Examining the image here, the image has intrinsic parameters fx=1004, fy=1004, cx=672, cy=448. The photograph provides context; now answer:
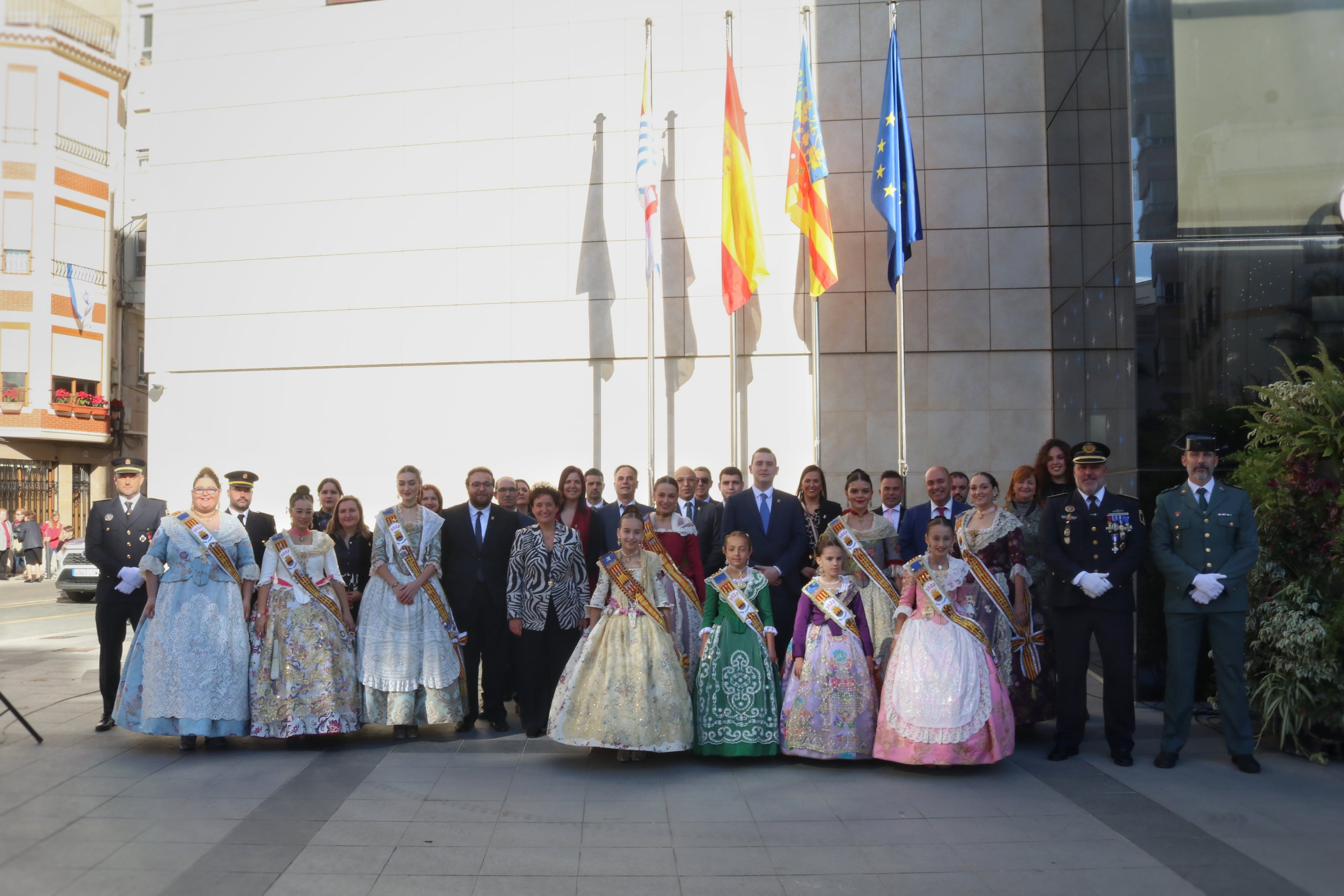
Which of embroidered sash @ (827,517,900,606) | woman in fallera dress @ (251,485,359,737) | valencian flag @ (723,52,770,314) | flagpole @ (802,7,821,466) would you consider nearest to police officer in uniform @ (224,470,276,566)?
woman in fallera dress @ (251,485,359,737)

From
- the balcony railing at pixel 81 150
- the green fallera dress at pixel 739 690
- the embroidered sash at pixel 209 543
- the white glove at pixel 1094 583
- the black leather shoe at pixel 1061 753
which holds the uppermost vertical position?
the balcony railing at pixel 81 150

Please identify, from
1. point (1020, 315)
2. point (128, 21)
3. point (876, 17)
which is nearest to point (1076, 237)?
point (1020, 315)

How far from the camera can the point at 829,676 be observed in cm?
589

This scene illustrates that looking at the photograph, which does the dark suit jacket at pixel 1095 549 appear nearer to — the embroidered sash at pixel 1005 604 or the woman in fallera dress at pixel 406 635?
the embroidered sash at pixel 1005 604

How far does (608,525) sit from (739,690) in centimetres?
200

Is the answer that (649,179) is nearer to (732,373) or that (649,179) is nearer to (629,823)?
(732,373)

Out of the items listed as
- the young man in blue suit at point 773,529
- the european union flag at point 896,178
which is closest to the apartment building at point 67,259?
the young man in blue suit at point 773,529

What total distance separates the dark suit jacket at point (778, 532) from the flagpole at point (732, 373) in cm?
438

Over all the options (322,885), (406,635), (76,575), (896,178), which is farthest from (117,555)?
(76,575)

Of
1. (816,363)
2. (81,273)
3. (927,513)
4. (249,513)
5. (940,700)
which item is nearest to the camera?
(940,700)

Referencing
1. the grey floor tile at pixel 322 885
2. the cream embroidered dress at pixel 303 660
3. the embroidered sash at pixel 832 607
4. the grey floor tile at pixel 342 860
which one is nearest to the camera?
the grey floor tile at pixel 322 885

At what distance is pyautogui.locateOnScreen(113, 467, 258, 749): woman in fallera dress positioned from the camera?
247 inches

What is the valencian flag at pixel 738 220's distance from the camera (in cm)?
1114

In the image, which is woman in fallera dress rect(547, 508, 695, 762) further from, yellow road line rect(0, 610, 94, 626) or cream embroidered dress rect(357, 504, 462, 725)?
yellow road line rect(0, 610, 94, 626)
